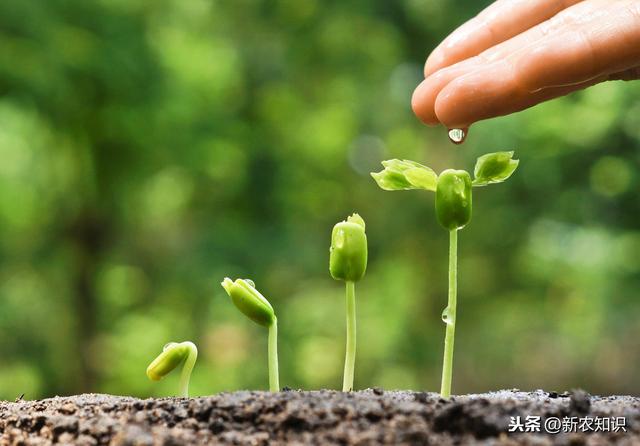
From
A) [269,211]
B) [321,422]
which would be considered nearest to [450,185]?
[321,422]

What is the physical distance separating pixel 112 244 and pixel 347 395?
528 centimetres

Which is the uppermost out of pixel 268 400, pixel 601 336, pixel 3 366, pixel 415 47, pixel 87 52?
pixel 415 47

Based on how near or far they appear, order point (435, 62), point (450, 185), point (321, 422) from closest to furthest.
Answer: point (321, 422)
point (450, 185)
point (435, 62)

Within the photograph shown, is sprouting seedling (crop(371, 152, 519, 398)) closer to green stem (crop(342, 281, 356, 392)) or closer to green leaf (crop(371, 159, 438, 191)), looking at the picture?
green leaf (crop(371, 159, 438, 191))

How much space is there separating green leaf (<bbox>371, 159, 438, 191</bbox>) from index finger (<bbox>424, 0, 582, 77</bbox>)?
36 centimetres

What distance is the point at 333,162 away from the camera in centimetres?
680

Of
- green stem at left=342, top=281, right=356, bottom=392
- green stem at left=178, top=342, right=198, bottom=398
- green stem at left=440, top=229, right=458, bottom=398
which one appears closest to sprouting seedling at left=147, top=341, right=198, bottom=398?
green stem at left=178, top=342, right=198, bottom=398

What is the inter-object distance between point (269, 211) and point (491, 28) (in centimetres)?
471

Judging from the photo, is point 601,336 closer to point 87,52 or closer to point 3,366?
point 87,52

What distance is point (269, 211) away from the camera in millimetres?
5957

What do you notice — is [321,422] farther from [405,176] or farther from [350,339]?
[405,176]

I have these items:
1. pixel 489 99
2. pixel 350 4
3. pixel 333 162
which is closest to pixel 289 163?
pixel 333 162

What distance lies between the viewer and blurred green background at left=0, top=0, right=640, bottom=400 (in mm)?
4801

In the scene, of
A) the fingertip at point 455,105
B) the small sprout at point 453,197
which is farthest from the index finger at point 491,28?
the small sprout at point 453,197
